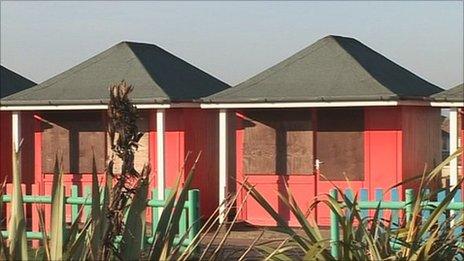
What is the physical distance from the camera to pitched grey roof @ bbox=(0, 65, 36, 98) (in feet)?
75.6

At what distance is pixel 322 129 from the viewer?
18.8 meters

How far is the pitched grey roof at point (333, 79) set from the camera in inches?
715

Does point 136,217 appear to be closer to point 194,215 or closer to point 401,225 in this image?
point 401,225

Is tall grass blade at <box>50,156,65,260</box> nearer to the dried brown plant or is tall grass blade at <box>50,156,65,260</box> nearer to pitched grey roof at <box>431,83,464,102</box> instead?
the dried brown plant

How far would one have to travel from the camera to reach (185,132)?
19969 mm

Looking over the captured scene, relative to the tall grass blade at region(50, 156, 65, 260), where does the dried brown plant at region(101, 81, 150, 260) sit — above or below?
above

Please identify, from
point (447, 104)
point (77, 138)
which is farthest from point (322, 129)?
point (77, 138)

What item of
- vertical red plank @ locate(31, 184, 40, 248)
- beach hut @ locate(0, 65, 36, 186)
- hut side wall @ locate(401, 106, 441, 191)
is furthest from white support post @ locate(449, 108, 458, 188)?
beach hut @ locate(0, 65, 36, 186)

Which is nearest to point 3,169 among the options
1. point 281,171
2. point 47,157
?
point 47,157

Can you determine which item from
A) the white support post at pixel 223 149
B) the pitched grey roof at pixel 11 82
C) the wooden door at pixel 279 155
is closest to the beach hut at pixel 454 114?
the wooden door at pixel 279 155

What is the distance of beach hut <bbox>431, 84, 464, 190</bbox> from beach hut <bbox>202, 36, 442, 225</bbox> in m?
0.40

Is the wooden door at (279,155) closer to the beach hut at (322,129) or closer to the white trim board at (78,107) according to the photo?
the beach hut at (322,129)

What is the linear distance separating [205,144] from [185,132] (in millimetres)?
941

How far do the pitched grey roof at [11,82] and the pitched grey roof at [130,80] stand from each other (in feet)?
6.48
